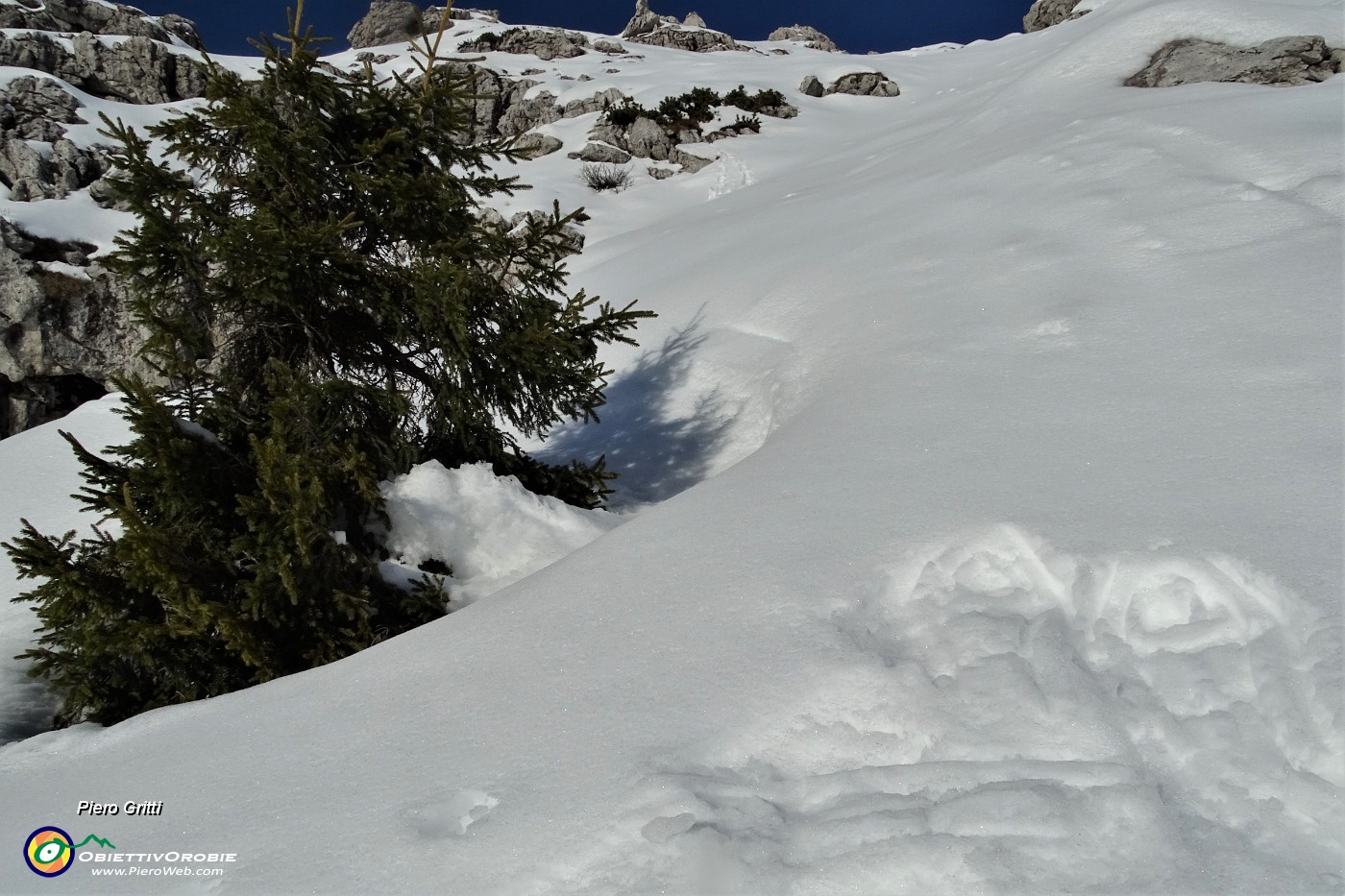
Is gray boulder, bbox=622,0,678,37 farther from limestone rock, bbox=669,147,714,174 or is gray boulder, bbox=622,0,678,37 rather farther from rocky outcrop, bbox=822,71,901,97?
limestone rock, bbox=669,147,714,174

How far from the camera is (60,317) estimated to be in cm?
1473

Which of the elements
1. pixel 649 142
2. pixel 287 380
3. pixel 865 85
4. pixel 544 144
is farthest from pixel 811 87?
pixel 287 380

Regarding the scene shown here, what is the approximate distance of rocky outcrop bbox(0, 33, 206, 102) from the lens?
96.3 feet

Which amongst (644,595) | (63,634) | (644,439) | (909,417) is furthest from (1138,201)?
(63,634)

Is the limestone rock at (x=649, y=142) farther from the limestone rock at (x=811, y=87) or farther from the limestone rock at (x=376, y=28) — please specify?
the limestone rock at (x=376, y=28)

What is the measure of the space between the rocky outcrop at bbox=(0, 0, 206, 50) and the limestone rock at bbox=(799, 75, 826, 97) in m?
28.3

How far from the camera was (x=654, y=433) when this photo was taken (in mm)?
7848

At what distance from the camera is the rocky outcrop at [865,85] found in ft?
97.2

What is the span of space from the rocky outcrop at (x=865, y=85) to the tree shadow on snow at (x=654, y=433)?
1023 inches

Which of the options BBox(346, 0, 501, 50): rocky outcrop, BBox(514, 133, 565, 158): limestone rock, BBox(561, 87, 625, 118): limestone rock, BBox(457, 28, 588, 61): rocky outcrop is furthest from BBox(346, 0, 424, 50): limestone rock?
BBox(514, 133, 565, 158): limestone rock

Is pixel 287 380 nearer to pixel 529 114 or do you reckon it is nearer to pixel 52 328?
pixel 52 328

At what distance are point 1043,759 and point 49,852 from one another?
3.37 metres

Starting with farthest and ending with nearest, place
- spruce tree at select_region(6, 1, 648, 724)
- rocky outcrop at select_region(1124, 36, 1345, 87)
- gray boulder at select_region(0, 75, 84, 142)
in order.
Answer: gray boulder at select_region(0, 75, 84, 142), rocky outcrop at select_region(1124, 36, 1345, 87), spruce tree at select_region(6, 1, 648, 724)

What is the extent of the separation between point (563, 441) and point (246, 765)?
6.11 meters
